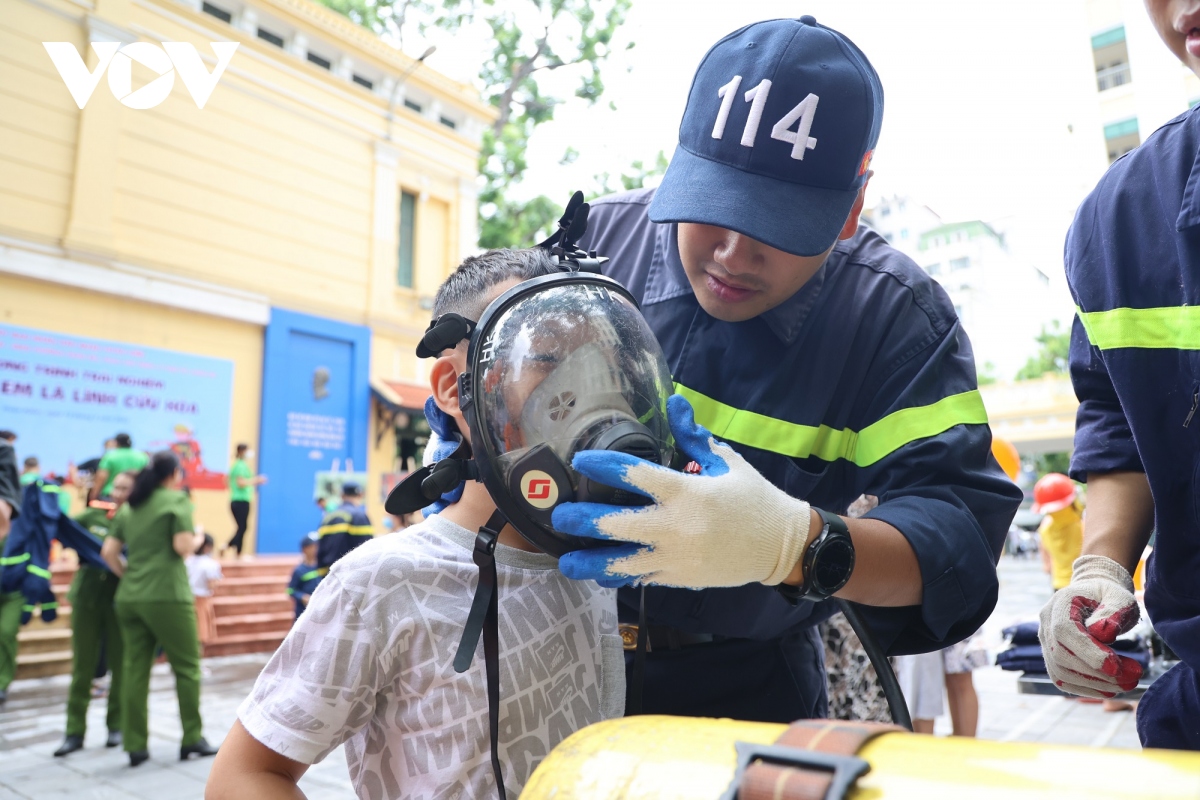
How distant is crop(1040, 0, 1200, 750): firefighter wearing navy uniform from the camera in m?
1.46

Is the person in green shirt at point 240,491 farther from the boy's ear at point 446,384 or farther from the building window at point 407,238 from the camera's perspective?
the boy's ear at point 446,384

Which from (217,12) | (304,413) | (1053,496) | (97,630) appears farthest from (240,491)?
(1053,496)

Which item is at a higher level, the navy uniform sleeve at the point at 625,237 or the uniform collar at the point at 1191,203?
the navy uniform sleeve at the point at 625,237

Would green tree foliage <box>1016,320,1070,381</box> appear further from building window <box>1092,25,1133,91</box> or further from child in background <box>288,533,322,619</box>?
child in background <box>288,533,322,619</box>

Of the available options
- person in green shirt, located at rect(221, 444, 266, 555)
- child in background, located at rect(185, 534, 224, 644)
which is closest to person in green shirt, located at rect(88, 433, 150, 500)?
child in background, located at rect(185, 534, 224, 644)

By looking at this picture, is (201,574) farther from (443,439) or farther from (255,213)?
(443,439)

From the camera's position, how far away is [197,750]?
5.34 meters

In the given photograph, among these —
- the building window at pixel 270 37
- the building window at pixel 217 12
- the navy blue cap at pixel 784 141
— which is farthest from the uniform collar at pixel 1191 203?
the building window at pixel 270 37

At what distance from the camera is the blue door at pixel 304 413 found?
12.1 meters

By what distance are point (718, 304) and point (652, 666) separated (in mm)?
708

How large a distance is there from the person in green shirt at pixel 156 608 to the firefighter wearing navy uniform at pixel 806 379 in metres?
4.58

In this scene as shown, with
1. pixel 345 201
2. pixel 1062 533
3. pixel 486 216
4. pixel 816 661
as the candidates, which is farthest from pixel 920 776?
pixel 486 216

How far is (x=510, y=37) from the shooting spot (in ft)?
56.9

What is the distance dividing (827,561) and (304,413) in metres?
12.3
